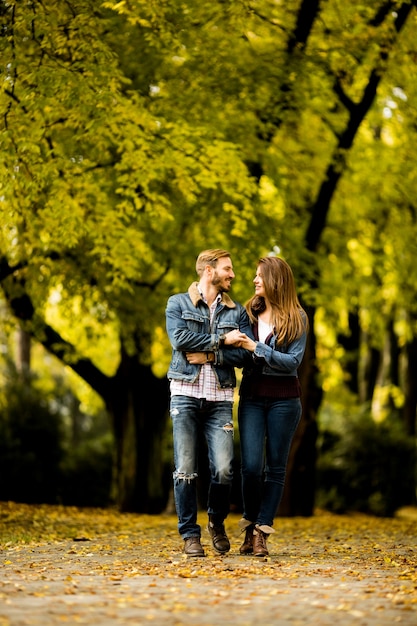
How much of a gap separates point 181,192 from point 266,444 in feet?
20.2

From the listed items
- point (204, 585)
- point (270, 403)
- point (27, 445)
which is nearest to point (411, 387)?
point (27, 445)

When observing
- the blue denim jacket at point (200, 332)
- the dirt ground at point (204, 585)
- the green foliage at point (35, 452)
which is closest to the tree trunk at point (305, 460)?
the green foliage at point (35, 452)

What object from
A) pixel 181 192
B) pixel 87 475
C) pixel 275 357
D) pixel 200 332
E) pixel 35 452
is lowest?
pixel 87 475

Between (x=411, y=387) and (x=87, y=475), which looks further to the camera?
(x=411, y=387)

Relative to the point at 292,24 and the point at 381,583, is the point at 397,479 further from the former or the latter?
the point at 381,583

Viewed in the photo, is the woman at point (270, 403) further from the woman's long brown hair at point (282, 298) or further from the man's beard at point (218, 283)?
the man's beard at point (218, 283)

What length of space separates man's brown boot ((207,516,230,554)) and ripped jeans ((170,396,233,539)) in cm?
7

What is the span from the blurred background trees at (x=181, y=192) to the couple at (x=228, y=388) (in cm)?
336

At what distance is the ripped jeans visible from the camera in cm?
768

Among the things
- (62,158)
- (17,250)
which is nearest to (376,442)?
(17,250)

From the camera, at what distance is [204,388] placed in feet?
25.2

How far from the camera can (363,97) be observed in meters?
14.8

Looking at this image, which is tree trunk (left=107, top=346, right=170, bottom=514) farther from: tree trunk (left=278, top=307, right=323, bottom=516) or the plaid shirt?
the plaid shirt

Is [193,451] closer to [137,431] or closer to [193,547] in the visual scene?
[193,547]
